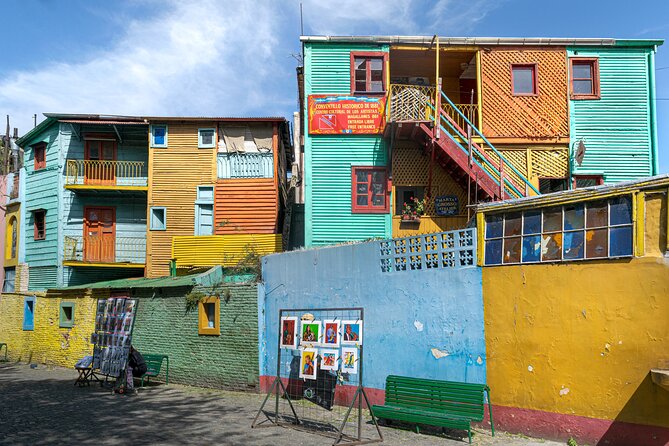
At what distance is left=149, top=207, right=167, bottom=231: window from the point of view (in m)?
21.2

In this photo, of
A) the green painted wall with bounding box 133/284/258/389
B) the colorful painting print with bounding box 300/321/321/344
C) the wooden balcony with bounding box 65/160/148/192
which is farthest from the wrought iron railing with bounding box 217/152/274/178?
the colorful painting print with bounding box 300/321/321/344

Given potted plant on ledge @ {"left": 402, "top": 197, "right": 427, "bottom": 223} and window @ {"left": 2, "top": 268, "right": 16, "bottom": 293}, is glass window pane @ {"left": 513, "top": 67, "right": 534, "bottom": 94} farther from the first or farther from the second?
window @ {"left": 2, "top": 268, "right": 16, "bottom": 293}

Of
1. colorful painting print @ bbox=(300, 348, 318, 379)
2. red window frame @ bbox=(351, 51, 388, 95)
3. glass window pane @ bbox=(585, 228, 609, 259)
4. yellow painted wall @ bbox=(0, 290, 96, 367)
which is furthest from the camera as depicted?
yellow painted wall @ bbox=(0, 290, 96, 367)

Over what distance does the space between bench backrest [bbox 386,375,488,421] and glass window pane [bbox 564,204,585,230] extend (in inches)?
115

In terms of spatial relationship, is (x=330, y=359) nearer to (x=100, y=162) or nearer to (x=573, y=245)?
(x=573, y=245)

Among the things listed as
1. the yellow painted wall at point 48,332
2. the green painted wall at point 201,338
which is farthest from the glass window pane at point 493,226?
the yellow painted wall at point 48,332

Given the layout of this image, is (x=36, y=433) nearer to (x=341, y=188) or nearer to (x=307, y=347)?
(x=307, y=347)

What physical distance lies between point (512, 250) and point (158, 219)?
592 inches

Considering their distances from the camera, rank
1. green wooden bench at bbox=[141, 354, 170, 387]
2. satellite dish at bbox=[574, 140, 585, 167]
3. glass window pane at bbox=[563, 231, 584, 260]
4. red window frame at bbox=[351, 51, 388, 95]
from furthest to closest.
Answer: red window frame at bbox=[351, 51, 388, 95] → satellite dish at bbox=[574, 140, 585, 167] → green wooden bench at bbox=[141, 354, 170, 387] → glass window pane at bbox=[563, 231, 584, 260]

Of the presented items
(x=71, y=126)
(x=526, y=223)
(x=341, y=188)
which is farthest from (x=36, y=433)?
(x=71, y=126)

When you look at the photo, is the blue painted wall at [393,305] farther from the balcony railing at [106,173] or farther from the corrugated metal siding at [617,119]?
the balcony railing at [106,173]

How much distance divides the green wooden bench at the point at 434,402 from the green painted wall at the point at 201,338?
4778mm

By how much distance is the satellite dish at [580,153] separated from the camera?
16.1m

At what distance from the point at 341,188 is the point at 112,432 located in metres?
9.64
